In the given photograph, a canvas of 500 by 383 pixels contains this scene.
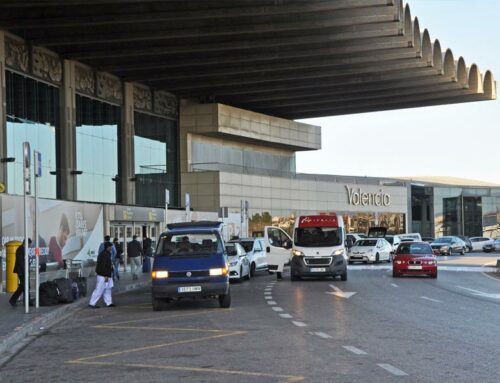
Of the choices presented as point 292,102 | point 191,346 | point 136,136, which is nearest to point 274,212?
point 292,102

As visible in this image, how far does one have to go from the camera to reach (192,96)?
5438cm

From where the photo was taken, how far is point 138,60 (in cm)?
4219

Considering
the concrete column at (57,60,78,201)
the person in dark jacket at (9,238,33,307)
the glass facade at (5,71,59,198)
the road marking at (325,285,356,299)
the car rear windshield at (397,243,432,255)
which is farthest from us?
the concrete column at (57,60,78,201)

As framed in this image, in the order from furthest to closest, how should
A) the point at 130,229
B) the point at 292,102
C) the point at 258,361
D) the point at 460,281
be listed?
the point at 292,102 → the point at 130,229 → the point at 460,281 → the point at 258,361

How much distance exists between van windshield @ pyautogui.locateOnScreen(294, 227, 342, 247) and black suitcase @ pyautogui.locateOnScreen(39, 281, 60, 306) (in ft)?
36.8

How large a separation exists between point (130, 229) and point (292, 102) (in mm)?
22091

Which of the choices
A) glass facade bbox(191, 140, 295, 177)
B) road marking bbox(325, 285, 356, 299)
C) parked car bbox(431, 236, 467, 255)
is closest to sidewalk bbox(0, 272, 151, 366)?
road marking bbox(325, 285, 356, 299)

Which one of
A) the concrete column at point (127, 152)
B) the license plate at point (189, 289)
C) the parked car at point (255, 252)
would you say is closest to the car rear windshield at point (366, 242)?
the parked car at point (255, 252)

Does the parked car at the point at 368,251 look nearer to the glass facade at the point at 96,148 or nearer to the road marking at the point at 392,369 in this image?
the glass facade at the point at 96,148

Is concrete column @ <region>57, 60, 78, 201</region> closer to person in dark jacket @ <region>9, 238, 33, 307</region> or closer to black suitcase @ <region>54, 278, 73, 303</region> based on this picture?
person in dark jacket @ <region>9, 238, 33, 307</region>

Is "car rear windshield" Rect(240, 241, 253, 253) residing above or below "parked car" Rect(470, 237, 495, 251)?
above

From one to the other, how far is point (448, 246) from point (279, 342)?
4839 cm

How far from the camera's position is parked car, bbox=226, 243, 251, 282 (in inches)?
1110

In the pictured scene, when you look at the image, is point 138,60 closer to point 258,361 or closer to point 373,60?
point 373,60
